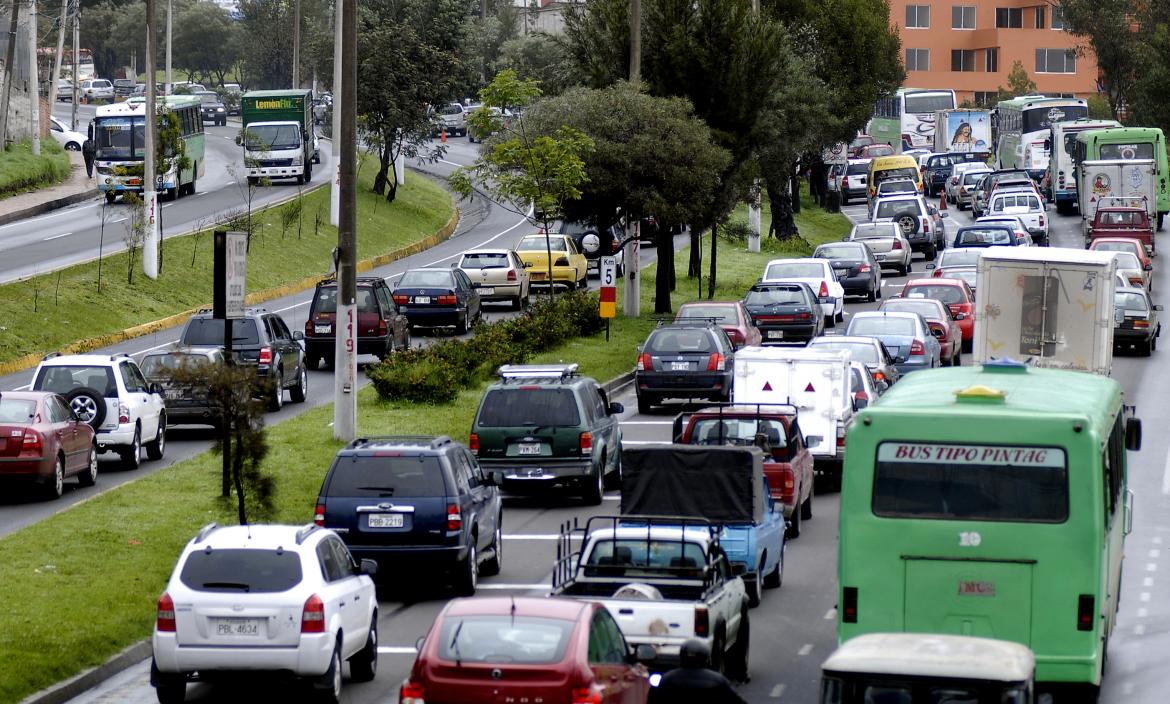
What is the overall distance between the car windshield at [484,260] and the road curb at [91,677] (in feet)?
101

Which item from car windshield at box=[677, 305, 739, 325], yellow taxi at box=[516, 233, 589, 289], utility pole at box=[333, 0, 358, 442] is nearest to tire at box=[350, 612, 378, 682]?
utility pole at box=[333, 0, 358, 442]

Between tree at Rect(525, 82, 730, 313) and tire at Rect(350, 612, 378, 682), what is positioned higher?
tree at Rect(525, 82, 730, 313)

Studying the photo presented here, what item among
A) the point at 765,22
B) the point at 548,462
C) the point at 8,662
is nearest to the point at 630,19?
the point at 765,22

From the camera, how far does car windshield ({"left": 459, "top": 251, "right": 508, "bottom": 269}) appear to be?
46.8m

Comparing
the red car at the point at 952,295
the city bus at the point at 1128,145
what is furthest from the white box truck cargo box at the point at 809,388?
the city bus at the point at 1128,145

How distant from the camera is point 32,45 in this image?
69.9 metres

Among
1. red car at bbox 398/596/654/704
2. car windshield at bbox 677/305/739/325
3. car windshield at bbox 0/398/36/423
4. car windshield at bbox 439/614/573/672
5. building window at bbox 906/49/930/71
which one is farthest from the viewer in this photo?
building window at bbox 906/49/930/71

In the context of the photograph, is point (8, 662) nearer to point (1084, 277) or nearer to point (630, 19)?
point (1084, 277)

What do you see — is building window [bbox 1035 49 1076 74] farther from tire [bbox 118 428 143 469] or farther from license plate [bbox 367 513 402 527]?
license plate [bbox 367 513 402 527]

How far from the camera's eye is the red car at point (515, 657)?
11.1 meters

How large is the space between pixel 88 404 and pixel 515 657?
15.9 metres

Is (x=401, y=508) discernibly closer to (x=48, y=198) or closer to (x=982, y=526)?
(x=982, y=526)

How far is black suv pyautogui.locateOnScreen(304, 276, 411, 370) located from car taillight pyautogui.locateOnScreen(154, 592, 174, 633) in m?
22.0

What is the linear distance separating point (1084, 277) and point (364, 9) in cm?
4460
